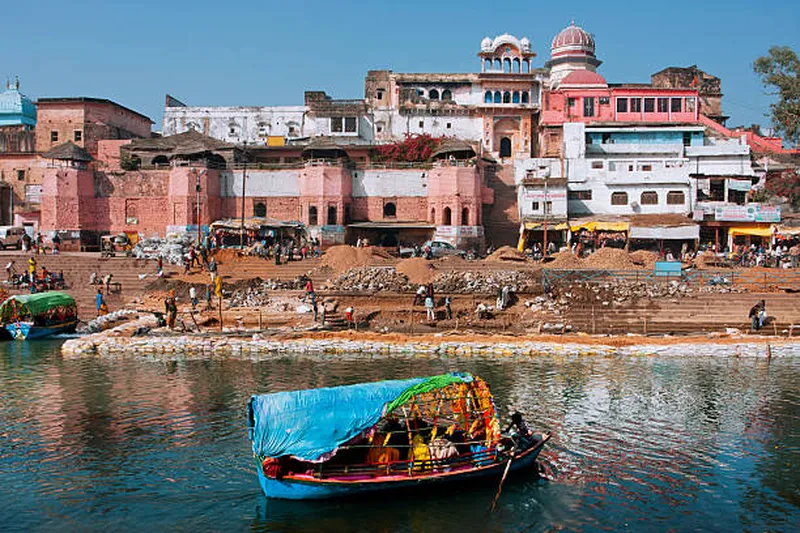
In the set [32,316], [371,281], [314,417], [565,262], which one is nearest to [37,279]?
[32,316]

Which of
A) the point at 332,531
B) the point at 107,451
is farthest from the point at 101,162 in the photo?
the point at 332,531

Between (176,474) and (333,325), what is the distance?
1621 centimetres

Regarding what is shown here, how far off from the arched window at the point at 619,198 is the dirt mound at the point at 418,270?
1657 cm

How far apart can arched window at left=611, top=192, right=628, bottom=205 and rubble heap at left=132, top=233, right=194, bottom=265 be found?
25.5 meters

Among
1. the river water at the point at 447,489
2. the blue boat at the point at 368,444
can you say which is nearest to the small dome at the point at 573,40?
the river water at the point at 447,489

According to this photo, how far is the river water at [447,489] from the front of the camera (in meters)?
11.9

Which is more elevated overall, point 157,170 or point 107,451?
point 157,170

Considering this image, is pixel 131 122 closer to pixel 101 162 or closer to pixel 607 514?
pixel 101 162

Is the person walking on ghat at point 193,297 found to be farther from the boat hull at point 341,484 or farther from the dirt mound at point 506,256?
the boat hull at point 341,484

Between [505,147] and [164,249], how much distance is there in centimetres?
2604

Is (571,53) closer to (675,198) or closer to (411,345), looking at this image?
(675,198)

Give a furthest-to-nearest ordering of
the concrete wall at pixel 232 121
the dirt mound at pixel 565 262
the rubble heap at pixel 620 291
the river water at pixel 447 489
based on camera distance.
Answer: the concrete wall at pixel 232 121 < the dirt mound at pixel 565 262 < the rubble heap at pixel 620 291 < the river water at pixel 447 489

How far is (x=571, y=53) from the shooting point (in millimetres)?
57406

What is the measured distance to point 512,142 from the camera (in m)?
53.3
